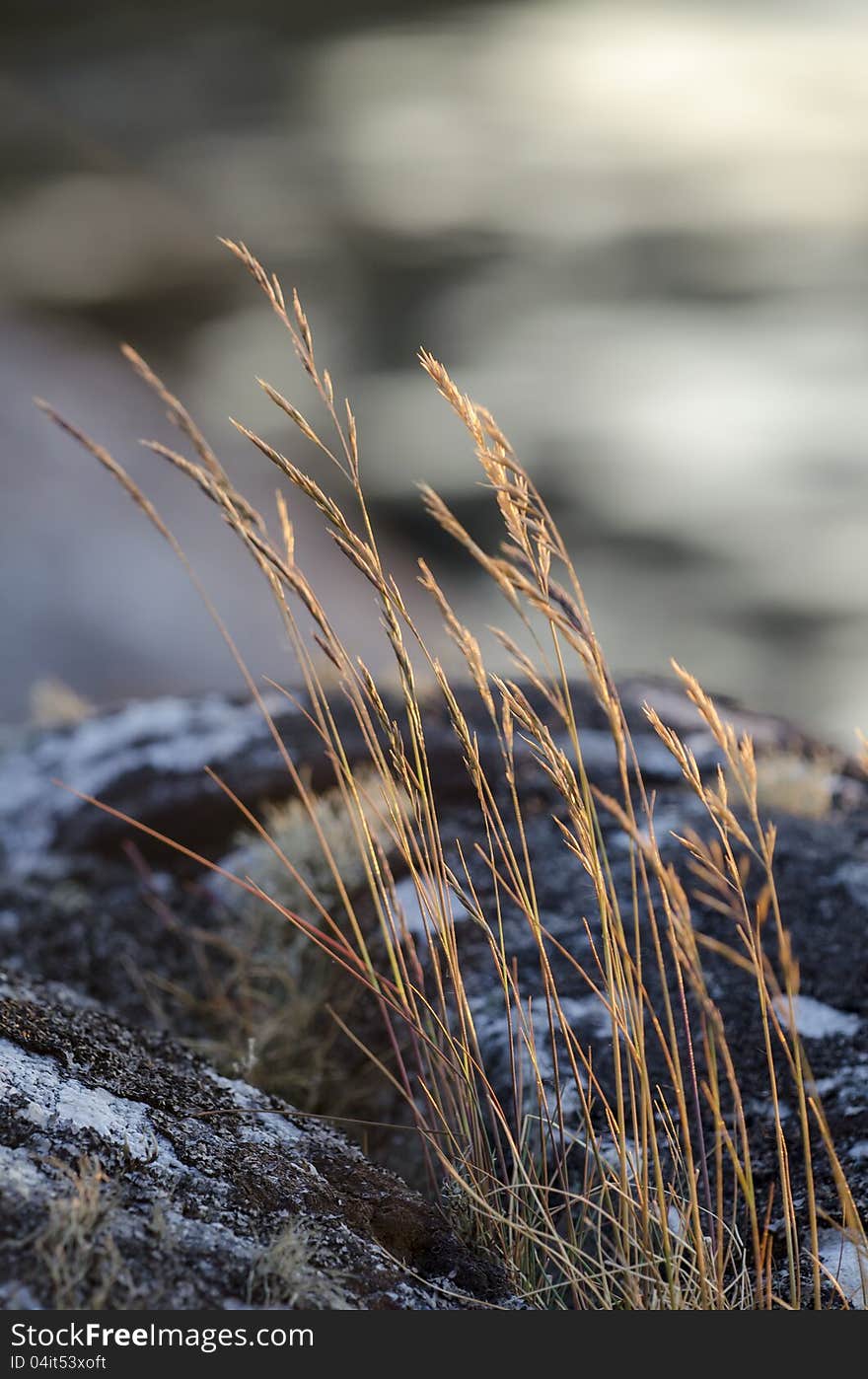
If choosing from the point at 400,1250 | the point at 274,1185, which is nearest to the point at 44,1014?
the point at 274,1185

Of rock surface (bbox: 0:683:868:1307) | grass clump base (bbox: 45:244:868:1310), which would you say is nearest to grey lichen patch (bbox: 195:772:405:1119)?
rock surface (bbox: 0:683:868:1307)

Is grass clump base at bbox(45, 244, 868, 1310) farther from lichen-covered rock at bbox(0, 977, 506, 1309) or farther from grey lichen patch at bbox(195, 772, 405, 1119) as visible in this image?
grey lichen patch at bbox(195, 772, 405, 1119)

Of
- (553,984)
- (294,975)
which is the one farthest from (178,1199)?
(294,975)

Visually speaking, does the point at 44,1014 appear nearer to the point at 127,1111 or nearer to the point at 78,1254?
the point at 127,1111

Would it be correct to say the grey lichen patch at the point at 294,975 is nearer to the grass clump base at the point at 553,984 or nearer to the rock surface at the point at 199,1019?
the rock surface at the point at 199,1019

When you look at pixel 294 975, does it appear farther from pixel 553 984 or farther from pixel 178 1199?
pixel 178 1199

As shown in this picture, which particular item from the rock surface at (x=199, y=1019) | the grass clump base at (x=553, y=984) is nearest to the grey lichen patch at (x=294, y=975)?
the rock surface at (x=199, y=1019)

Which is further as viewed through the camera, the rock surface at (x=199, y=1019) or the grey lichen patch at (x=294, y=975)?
the grey lichen patch at (x=294, y=975)

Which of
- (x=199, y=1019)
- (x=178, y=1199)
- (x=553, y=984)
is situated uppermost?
(x=199, y=1019)
